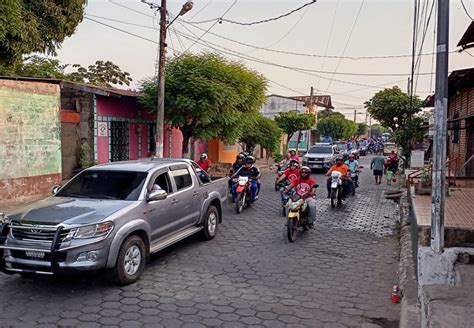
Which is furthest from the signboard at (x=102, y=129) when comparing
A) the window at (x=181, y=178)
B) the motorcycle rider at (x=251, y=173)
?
the window at (x=181, y=178)

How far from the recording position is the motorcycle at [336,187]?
40.9 feet

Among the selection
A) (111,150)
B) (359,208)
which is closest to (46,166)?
(111,150)

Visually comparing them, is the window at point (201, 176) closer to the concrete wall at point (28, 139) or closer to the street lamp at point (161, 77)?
the street lamp at point (161, 77)

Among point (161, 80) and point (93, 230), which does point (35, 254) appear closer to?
point (93, 230)

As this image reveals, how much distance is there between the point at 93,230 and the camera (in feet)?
17.7

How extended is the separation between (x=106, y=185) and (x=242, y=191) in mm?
5563

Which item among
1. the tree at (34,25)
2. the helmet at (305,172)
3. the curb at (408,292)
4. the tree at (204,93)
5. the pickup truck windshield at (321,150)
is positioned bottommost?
the curb at (408,292)

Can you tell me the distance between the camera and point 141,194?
6.41 meters

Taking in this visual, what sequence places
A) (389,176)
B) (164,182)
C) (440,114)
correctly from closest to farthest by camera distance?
(440,114) < (164,182) < (389,176)

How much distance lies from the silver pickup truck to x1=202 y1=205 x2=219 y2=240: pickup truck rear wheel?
35cm

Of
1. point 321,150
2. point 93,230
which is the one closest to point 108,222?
point 93,230

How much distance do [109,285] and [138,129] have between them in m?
13.4

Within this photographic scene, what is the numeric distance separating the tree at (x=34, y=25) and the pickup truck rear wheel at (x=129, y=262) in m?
8.68

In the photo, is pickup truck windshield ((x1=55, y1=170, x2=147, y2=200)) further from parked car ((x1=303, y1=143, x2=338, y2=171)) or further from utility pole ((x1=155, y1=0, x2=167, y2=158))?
parked car ((x1=303, y1=143, x2=338, y2=171))
